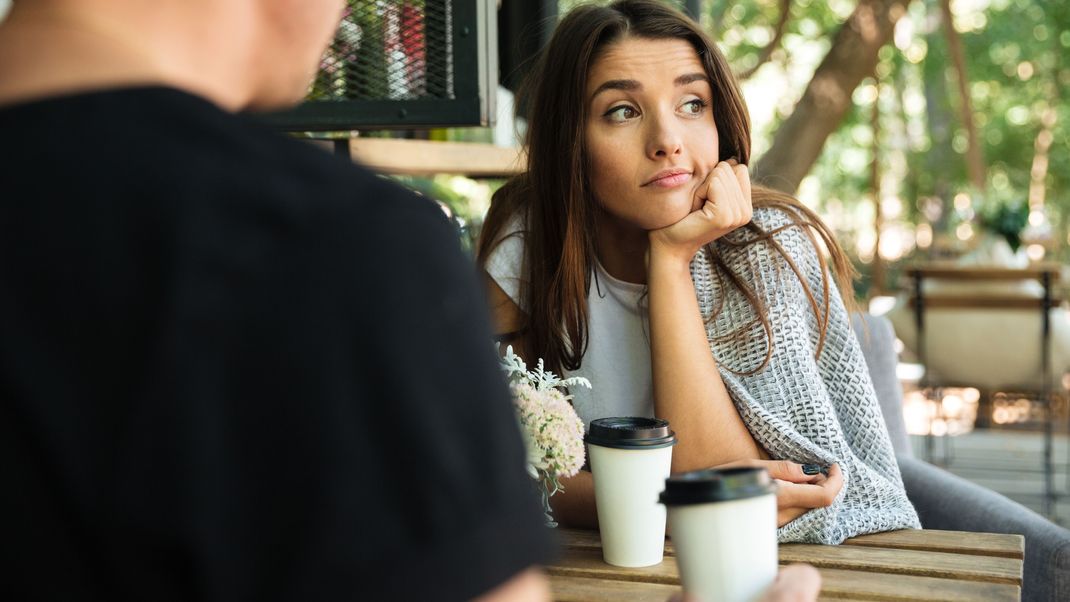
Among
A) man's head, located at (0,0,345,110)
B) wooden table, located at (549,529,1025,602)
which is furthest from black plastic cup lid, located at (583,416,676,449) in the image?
man's head, located at (0,0,345,110)

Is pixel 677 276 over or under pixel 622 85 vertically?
under

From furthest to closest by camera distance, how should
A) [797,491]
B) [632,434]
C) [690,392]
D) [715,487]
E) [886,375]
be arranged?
[886,375], [690,392], [797,491], [632,434], [715,487]

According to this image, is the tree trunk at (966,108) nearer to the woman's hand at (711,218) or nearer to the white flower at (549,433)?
the woman's hand at (711,218)

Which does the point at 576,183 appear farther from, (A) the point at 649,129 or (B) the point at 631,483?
(B) the point at 631,483

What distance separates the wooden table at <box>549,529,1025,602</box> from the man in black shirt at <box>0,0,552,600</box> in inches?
31.0

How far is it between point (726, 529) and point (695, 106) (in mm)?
1103

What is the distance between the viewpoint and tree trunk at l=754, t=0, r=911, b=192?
6211 millimetres

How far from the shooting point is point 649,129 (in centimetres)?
178

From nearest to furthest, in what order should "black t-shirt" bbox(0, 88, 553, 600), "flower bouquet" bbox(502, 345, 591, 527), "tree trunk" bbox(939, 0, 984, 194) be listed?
"black t-shirt" bbox(0, 88, 553, 600), "flower bouquet" bbox(502, 345, 591, 527), "tree trunk" bbox(939, 0, 984, 194)

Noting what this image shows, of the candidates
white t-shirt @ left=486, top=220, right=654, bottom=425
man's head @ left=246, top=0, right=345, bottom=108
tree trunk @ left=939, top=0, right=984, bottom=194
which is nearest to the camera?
man's head @ left=246, top=0, right=345, bottom=108

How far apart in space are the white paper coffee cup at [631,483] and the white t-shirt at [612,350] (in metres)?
0.42

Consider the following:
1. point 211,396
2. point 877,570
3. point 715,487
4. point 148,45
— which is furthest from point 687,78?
point 211,396

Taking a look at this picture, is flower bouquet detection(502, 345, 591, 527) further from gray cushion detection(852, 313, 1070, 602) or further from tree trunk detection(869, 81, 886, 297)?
tree trunk detection(869, 81, 886, 297)

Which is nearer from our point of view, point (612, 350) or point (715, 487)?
point (715, 487)
